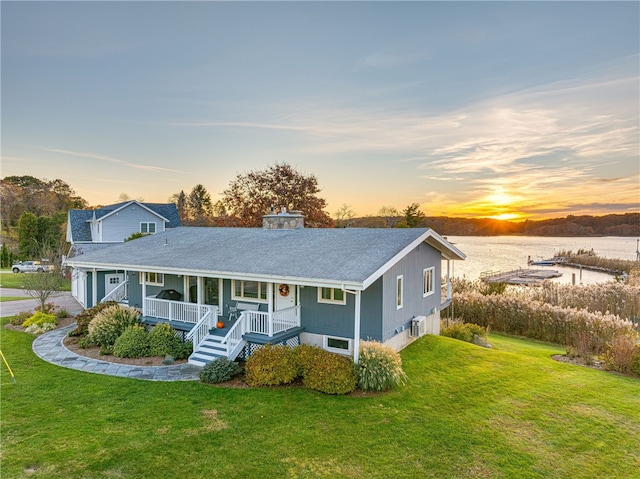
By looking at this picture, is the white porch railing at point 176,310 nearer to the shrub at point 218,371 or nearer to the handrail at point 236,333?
the handrail at point 236,333

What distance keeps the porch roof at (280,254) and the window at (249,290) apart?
3.48ft

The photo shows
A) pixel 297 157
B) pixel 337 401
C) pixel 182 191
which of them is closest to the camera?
pixel 337 401

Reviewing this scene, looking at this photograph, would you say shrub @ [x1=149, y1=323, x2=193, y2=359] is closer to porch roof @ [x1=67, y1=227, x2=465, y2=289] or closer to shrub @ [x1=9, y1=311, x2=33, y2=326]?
porch roof @ [x1=67, y1=227, x2=465, y2=289]

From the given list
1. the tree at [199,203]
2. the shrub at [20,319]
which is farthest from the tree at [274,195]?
the tree at [199,203]

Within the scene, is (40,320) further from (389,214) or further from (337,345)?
(389,214)

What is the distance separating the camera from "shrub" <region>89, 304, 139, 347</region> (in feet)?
43.2

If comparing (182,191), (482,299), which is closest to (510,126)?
(482,299)

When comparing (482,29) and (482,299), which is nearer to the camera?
(482,29)

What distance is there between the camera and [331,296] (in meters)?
11.7

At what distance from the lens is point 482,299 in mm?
20469

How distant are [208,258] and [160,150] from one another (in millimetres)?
15068

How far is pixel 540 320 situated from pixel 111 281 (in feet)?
75.1

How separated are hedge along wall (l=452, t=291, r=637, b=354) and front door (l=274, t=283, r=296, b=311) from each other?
41.2 feet

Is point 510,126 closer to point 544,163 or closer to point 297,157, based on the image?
point 544,163
